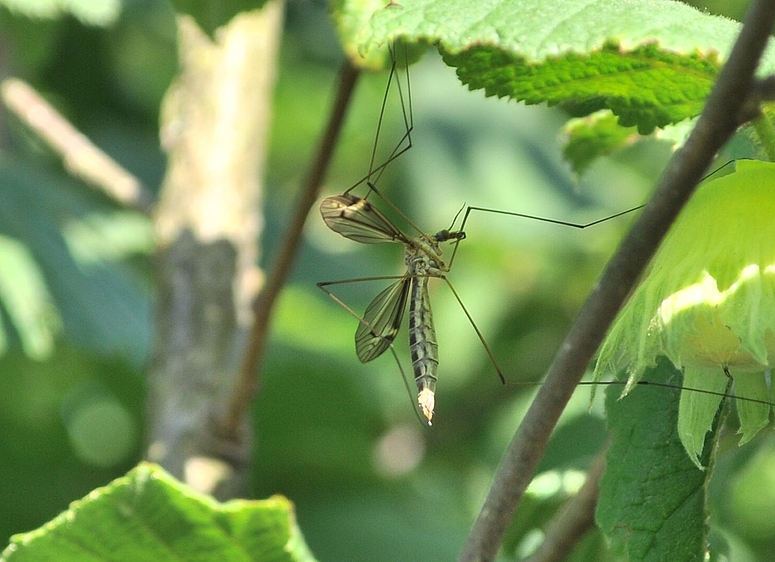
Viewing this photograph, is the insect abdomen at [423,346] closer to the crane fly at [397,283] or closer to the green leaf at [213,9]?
the crane fly at [397,283]

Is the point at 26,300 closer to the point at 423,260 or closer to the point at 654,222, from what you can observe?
the point at 423,260

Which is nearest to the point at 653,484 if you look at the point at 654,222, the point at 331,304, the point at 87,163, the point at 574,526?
the point at 574,526

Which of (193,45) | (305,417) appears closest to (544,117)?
(305,417)

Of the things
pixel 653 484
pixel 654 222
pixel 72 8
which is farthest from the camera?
pixel 72 8

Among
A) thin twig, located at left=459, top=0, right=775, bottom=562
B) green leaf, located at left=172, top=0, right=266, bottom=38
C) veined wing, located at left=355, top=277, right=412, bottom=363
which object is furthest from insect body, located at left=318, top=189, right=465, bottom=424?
thin twig, located at left=459, top=0, right=775, bottom=562

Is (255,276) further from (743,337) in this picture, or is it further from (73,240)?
(743,337)
